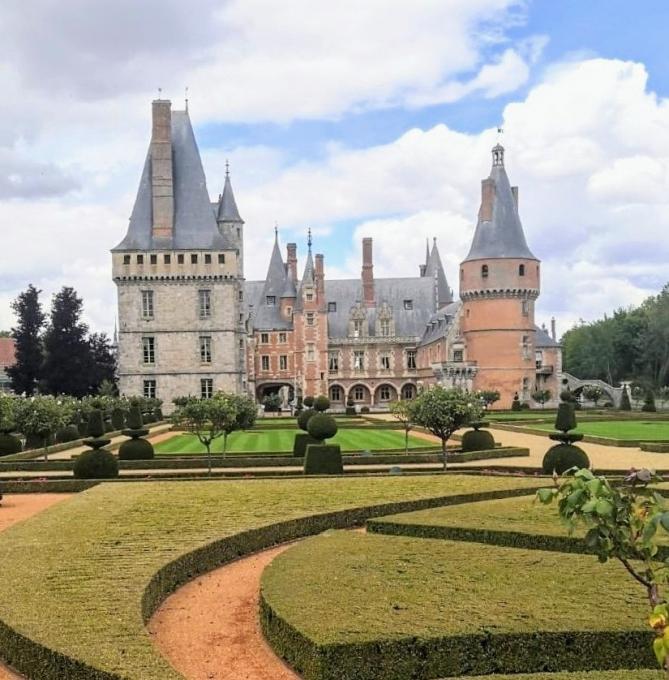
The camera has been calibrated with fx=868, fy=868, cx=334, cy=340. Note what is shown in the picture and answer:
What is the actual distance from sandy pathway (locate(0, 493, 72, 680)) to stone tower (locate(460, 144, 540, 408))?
44.2m

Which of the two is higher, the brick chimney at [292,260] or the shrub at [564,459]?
the brick chimney at [292,260]

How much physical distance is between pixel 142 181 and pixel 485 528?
49084mm

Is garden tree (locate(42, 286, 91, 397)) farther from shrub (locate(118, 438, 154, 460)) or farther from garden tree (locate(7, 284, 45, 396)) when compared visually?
shrub (locate(118, 438, 154, 460))

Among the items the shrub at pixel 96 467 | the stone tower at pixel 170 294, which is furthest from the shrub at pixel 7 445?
the stone tower at pixel 170 294

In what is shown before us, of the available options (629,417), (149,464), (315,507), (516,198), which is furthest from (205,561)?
(516,198)

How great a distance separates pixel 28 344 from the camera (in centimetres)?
5997

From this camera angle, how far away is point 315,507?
1475 cm

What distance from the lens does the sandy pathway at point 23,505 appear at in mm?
15742

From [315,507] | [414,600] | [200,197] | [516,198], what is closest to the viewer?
[414,600]

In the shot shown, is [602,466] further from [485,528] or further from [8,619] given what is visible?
[8,619]

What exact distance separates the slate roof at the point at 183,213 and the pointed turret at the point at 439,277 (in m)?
27.1

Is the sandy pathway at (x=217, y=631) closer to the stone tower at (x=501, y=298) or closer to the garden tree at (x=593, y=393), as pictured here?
the stone tower at (x=501, y=298)

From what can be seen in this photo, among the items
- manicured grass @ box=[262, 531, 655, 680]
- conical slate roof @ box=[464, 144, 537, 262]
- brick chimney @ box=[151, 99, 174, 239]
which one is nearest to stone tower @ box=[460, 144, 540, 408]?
conical slate roof @ box=[464, 144, 537, 262]

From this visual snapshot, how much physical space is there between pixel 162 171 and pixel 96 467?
38535 millimetres
